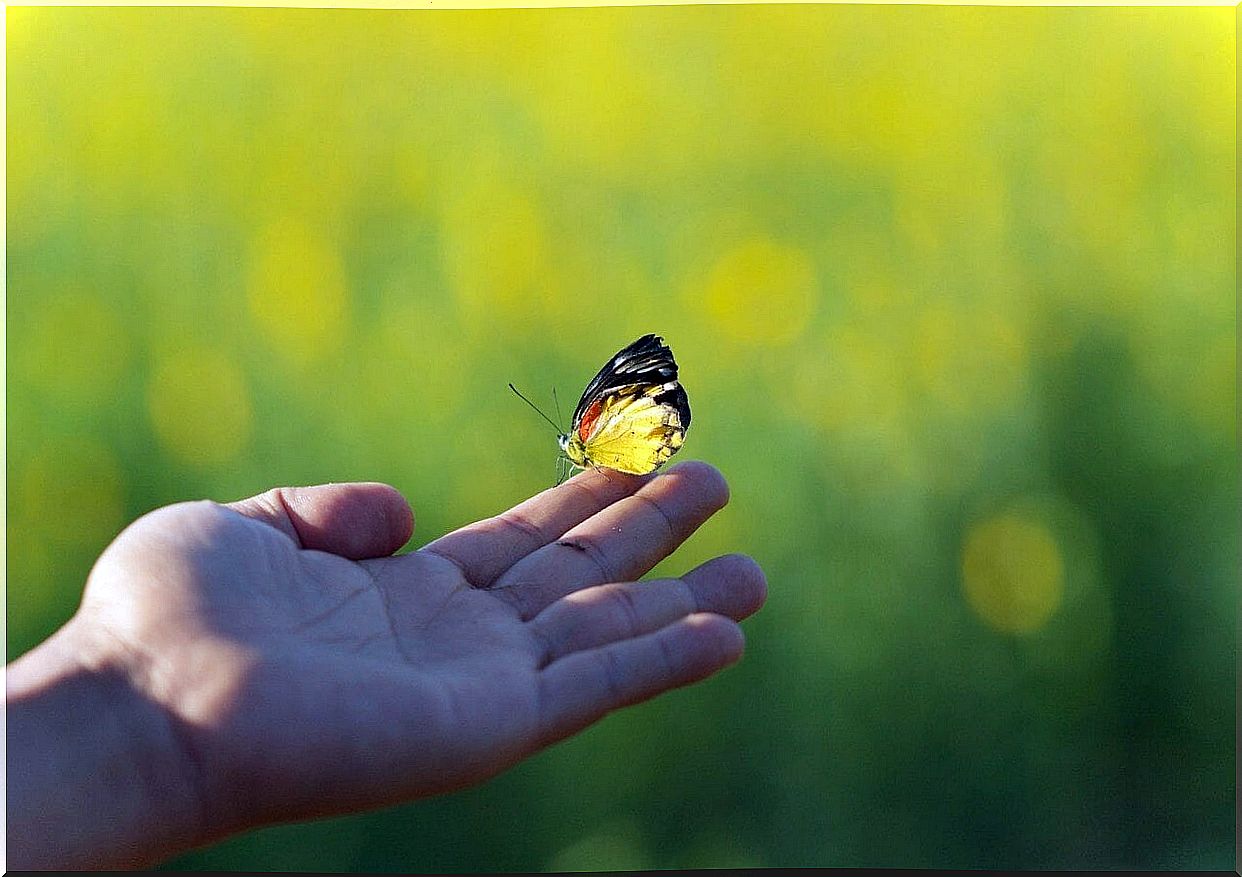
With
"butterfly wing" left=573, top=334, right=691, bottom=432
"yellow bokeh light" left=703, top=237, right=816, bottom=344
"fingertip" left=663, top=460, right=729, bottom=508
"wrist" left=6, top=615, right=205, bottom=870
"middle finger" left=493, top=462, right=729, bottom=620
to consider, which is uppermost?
"yellow bokeh light" left=703, top=237, right=816, bottom=344

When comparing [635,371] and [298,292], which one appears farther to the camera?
[298,292]

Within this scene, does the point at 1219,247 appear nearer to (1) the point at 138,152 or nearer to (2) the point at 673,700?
(2) the point at 673,700

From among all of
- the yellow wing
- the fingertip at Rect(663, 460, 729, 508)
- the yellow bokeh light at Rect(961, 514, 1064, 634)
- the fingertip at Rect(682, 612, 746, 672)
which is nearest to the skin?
the fingertip at Rect(682, 612, 746, 672)

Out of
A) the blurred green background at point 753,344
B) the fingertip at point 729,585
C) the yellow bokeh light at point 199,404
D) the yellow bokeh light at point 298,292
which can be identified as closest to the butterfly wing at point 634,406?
the blurred green background at point 753,344

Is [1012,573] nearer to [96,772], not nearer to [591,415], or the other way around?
[591,415]

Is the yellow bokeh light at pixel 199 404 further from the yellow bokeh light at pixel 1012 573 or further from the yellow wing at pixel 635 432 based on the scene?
the yellow bokeh light at pixel 1012 573

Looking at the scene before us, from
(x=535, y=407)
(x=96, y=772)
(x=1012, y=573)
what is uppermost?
(x=535, y=407)

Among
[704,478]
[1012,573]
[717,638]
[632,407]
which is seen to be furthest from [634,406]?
[1012,573]

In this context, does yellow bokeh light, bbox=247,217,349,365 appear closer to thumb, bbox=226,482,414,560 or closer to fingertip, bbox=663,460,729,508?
thumb, bbox=226,482,414,560

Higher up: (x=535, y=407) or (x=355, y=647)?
(x=535, y=407)
